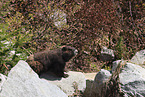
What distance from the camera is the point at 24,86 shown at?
7.93 feet

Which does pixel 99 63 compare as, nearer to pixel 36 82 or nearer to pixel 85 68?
pixel 85 68

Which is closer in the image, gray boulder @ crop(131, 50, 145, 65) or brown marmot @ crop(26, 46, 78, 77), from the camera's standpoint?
brown marmot @ crop(26, 46, 78, 77)

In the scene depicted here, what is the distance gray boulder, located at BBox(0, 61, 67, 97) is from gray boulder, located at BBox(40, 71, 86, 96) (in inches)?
57.4

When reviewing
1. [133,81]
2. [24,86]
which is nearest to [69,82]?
[133,81]

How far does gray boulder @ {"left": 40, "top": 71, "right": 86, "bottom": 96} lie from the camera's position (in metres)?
4.28

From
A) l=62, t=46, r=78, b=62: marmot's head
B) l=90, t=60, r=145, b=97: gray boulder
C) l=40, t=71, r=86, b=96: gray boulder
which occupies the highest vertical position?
l=62, t=46, r=78, b=62: marmot's head

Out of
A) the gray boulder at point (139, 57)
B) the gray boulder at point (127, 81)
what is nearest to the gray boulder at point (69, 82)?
the gray boulder at point (127, 81)

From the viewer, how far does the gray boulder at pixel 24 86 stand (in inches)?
91.1

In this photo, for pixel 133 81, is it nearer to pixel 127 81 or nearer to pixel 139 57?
pixel 127 81

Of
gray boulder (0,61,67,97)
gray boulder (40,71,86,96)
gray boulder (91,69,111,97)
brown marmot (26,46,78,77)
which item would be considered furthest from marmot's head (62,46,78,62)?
gray boulder (0,61,67,97)

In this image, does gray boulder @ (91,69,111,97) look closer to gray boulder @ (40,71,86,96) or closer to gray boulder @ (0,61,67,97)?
gray boulder @ (40,71,86,96)

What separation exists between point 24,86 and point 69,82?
2.19m

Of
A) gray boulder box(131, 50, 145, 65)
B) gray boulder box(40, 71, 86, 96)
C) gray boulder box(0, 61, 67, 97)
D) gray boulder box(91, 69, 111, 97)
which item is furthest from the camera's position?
gray boulder box(131, 50, 145, 65)

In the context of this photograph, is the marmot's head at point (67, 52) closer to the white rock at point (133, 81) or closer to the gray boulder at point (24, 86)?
the white rock at point (133, 81)
